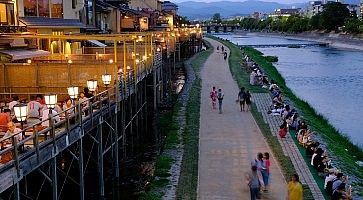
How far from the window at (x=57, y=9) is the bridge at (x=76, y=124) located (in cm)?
195

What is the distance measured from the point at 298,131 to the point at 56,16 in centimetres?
1716

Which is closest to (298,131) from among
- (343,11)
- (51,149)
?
(51,149)

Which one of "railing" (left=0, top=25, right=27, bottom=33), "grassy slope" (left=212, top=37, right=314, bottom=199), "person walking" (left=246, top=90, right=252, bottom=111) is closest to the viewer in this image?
"grassy slope" (left=212, top=37, right=314, bottom=199)

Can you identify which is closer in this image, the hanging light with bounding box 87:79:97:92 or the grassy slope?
the grassy slope

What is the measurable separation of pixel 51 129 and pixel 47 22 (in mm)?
17048

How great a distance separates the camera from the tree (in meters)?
168

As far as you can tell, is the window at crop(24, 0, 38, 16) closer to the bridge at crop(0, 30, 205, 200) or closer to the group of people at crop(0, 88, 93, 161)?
the bridge at crop(0, 30, 205, 200)

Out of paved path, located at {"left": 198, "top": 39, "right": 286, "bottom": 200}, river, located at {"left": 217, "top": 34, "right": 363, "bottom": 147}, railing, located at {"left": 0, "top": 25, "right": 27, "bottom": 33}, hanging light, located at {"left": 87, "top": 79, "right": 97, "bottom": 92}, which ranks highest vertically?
railing, located at {"left": 0, "top": 25, "right": 27, "bottom": 33}

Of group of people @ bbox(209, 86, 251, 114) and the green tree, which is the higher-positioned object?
the green tree

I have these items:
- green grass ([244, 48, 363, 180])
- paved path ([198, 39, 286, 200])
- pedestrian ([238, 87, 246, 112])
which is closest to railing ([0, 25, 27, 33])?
paved path ([198, 39, 286, 200])

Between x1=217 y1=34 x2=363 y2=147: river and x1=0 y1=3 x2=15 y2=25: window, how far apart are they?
22.1 meters

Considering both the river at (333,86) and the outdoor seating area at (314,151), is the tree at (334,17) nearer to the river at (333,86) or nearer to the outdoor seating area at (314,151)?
the river at (333,86)

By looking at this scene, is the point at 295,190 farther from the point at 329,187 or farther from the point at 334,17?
the point at 334,17

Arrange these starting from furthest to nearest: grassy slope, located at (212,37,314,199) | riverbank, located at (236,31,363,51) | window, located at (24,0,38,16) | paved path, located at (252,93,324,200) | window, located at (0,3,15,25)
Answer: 1. riverbank, located at (236,31,363,51)
2. window, located at (24,0,38,16)
3. window, located at (0,3,15,25)
4. grassy slope, located at (212,37,314,199)
5. paved path, located at (252,93,324,200)
